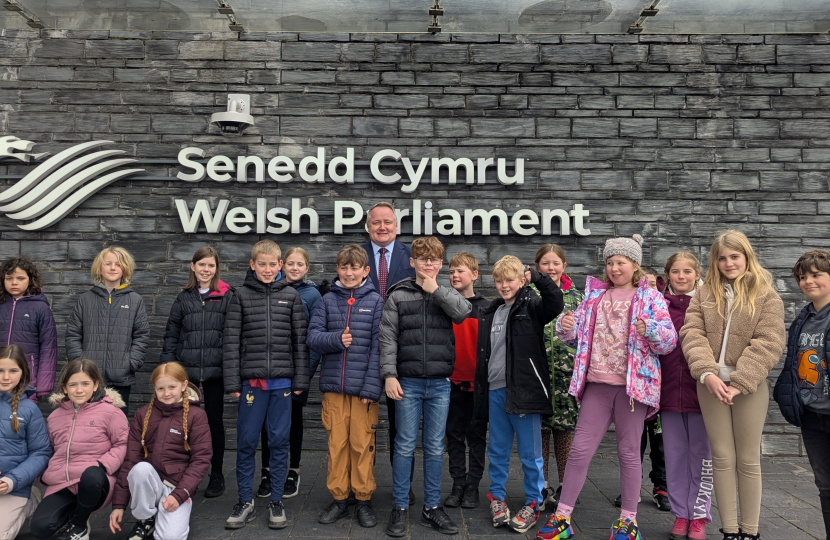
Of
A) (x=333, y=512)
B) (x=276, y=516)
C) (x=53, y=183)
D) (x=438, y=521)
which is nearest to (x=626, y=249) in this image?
(x=438, y=521)

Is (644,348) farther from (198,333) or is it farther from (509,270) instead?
(198,333)

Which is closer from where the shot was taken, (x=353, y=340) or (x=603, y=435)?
(x=603, y=435)

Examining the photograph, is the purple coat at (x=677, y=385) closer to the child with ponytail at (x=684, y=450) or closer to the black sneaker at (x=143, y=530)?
the child with ponytail at (x=684, y=450)

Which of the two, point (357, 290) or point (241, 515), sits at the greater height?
point (357, 290)

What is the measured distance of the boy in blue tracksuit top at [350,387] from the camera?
3910mm

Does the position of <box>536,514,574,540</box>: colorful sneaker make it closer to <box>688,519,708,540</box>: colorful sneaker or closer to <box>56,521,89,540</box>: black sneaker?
<box>688,519,708,540</box>: colorful sneaker

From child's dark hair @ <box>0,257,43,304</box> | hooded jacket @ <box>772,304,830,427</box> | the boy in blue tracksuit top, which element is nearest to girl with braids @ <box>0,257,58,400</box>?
child's dark hair @ <box>0,257,43,304</box>

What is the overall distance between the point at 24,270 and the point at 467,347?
11.6 ft

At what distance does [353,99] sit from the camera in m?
5.98

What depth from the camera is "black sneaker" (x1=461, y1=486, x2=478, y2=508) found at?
4199 mm

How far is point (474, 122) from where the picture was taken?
5969mm

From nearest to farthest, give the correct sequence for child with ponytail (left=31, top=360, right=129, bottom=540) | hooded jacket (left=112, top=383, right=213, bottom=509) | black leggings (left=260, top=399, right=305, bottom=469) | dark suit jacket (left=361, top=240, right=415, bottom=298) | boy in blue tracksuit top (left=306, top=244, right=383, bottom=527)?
child with ponytail (left=31, top=360, right=129, bottom=540) → hooded jacket (left=112, top=383, right=213, bottom=509) → boy in blue tracksuit top (left=306, top=244, right=383, bottom=527) → black leggings (left=260, top=399, right=305, bottom=469) → dark suit jacket (left=361, top=240, right=415, bottom=298)

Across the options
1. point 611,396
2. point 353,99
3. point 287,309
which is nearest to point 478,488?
point 611,396

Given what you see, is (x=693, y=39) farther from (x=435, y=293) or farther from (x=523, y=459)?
(x=523, y=459)
